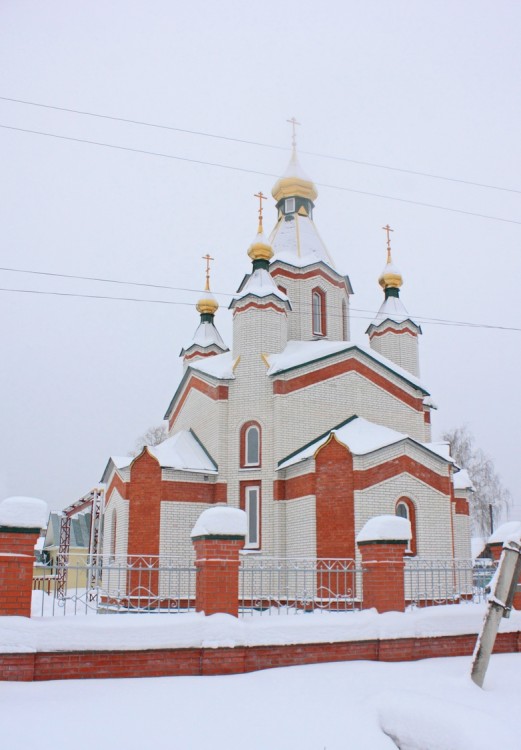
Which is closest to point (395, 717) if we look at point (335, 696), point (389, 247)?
point (335, 696)

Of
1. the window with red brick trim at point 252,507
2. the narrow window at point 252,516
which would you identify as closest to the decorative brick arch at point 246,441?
the window with red brick trim at point 252,507

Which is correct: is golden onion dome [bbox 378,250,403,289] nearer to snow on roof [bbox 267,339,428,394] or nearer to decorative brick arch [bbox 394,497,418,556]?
snow on roof [bbox 267,339,428,394]

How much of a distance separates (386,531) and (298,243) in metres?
9.67

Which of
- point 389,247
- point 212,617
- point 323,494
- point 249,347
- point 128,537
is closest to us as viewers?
point 212,617

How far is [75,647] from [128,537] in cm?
662

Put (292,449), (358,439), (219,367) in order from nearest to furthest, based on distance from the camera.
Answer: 1. (358,439)
2. (292,449)
3. (219,367)

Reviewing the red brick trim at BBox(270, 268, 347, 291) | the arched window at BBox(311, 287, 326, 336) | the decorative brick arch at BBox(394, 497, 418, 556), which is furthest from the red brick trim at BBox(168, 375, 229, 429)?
the decorative brick arch at BBox(394, 497, 418, 556)

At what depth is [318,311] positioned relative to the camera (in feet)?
48.7

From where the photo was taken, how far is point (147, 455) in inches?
479

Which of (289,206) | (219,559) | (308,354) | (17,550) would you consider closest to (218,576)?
(219,559)

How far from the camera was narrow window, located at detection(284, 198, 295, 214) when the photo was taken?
15.9 metres

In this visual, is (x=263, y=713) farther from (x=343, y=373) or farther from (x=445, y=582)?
(x=343, y=373)

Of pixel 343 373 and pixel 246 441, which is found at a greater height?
pixel 343 373

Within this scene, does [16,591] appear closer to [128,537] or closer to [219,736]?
[219,736]
